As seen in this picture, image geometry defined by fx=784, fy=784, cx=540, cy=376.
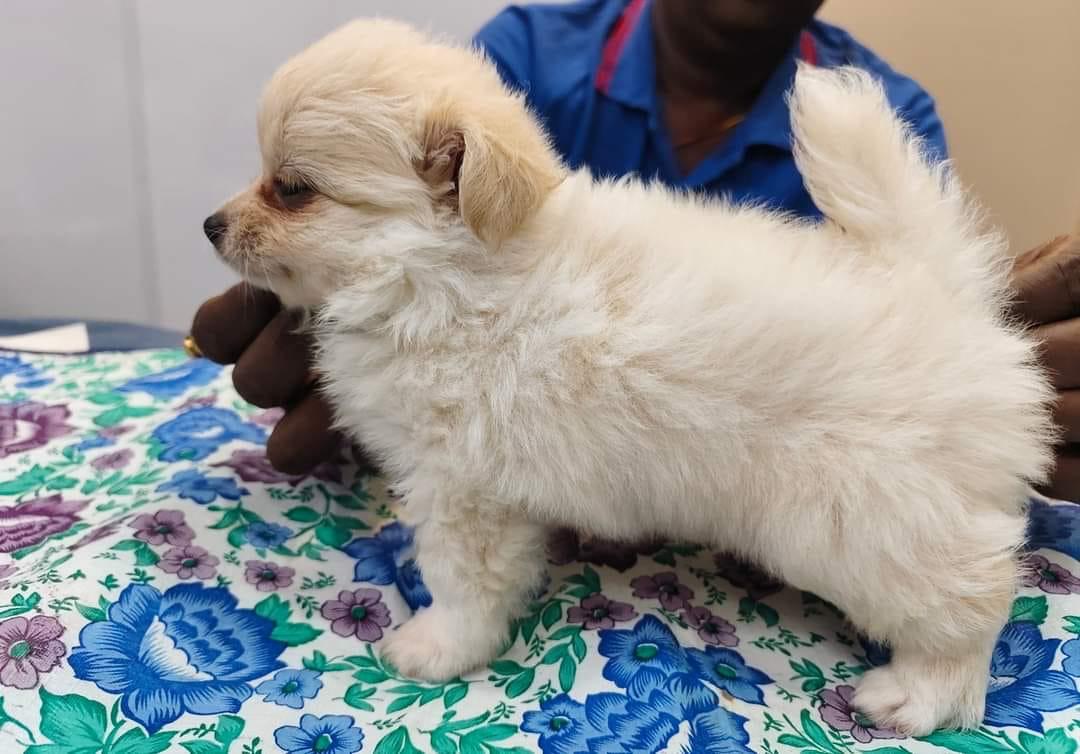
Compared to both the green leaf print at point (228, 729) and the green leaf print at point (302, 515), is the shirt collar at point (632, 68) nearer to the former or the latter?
the green leaf print at point (302, 515)

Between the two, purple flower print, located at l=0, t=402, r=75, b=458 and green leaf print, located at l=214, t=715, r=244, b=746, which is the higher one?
green leaf print, located at l=214, t=715, r=244, b=746

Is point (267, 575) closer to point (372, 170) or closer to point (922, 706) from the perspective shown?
point (372, 170)

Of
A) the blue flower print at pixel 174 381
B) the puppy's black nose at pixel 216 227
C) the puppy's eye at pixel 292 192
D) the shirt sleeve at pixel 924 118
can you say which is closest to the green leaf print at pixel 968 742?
the puppy's eye at pixel 292 192

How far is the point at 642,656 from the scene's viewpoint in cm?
147

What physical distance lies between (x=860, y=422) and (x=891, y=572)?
0.26 metres

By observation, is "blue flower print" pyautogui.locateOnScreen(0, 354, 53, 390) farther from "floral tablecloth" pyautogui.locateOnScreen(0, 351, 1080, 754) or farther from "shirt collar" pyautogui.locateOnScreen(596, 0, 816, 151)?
"shirt collar" pyautogui.locateOnScreen(596, 0, 816, 151)

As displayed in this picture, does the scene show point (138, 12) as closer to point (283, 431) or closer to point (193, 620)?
point (283, 431)

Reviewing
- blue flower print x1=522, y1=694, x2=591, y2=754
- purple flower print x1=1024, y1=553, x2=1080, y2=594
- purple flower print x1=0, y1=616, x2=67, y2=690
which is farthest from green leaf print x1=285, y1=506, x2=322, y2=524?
purple flower print x1=1024, y1=553, x2=1080, y2=594

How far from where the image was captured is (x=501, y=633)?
1518 millimetres

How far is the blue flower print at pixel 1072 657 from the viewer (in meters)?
1.44

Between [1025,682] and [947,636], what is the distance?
26 cm

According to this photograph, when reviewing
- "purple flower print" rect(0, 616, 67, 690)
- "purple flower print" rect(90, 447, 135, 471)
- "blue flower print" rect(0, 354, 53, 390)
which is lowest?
"blue flower print" rect(0, 354, 53, 390)

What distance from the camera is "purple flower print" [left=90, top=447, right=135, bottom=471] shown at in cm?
217

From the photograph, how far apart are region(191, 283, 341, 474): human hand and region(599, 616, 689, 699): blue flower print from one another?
31.0 inches
